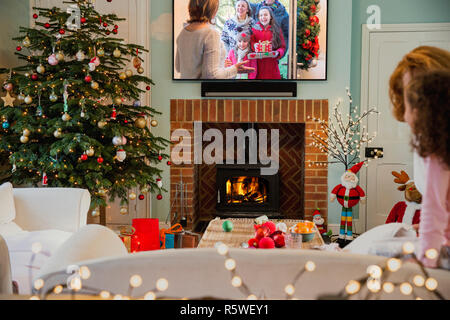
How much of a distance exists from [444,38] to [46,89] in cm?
376

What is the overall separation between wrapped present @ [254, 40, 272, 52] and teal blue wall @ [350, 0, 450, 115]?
0.95 meters

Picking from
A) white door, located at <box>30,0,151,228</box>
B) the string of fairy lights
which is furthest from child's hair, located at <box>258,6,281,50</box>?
the string of fairy lights

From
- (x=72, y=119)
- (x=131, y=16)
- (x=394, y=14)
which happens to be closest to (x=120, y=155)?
(x=72, y=119)

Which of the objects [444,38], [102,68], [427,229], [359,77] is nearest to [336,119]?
[359,77]

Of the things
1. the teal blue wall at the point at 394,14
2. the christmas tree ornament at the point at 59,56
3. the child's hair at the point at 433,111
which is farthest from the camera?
the teal blue wall at the point at 394,14

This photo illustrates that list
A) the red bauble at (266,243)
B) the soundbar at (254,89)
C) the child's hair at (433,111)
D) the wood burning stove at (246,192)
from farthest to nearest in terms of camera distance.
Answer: the wood burning stove at (246,192)
the soundbar at (254,89)
the red bauble at (266,243)
the child's hair at (433,111)

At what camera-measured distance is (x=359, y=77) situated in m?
4.14

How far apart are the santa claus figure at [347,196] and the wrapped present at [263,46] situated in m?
1.39

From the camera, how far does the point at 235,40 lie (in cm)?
385

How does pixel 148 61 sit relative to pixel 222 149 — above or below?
above

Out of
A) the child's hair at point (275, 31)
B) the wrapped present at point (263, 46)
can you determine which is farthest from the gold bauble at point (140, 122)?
the child's hair at point (275, 31)

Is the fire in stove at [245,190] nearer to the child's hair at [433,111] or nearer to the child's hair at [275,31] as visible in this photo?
the child's hair at [275,31]

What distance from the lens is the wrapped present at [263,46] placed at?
3828mm
